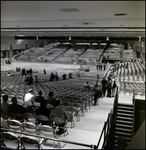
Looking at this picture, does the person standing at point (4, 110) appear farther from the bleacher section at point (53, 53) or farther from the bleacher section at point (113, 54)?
the bleacher section at point (113, 54)

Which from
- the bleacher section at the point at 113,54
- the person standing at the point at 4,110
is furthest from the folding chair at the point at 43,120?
the bleacher section at the point at 113,54

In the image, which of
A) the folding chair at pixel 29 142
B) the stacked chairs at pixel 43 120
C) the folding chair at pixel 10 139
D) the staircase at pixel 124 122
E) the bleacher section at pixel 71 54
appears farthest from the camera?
the bleacher section at pixel 71 54

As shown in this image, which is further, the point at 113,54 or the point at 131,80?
the point at 113,54

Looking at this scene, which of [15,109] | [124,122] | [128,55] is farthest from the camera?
[128,55]

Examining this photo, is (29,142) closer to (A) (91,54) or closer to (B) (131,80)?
(B) (131,80)

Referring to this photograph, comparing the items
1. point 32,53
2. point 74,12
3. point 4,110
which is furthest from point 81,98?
point 32,53

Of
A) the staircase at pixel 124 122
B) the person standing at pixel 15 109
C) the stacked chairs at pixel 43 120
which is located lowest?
the staircase at pixel 124 122

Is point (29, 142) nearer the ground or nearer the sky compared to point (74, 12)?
nearer the ground

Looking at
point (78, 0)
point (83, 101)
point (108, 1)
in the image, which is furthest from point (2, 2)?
point (83, 101)

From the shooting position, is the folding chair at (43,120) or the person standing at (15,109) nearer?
the folding chair at (43,120)

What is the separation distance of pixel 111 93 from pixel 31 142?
9.26m

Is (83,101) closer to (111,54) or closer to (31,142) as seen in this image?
(31,142)

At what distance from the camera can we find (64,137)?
5.45 m

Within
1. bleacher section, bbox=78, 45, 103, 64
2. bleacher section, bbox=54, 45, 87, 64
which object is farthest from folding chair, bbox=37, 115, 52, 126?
bleacher section, bbox=54, 45, 87, 64
